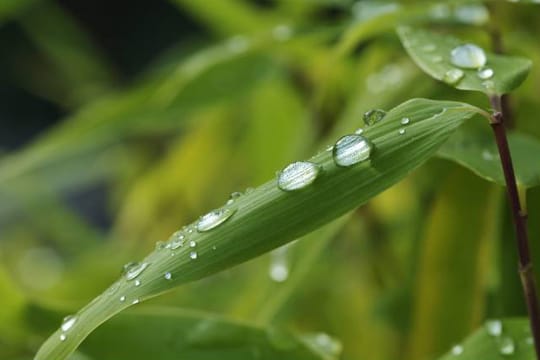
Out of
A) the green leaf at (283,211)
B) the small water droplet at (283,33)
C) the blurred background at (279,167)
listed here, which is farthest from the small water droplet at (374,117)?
the small water droplet at (283,33)

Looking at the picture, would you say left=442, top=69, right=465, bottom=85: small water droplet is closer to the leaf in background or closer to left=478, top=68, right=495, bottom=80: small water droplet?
left=478, top=68, right=495, bottom=80: small water droplet

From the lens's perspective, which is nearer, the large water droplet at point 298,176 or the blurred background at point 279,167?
the large water droplet at point 298,176

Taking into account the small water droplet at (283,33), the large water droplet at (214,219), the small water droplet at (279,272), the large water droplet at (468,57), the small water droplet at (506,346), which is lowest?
the small water droplet at (506,346)

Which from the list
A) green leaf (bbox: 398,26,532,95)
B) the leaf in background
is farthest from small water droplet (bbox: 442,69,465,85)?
the leaf in background

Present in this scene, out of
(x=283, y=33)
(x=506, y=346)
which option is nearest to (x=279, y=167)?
(x=283, y=33)

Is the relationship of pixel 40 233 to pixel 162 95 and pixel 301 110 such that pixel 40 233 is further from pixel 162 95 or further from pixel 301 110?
pixel 162 95

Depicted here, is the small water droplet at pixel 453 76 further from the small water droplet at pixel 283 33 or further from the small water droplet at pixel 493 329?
the small water droplet at pixel 283 33

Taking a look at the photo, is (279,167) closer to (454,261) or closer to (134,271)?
(454,261)
